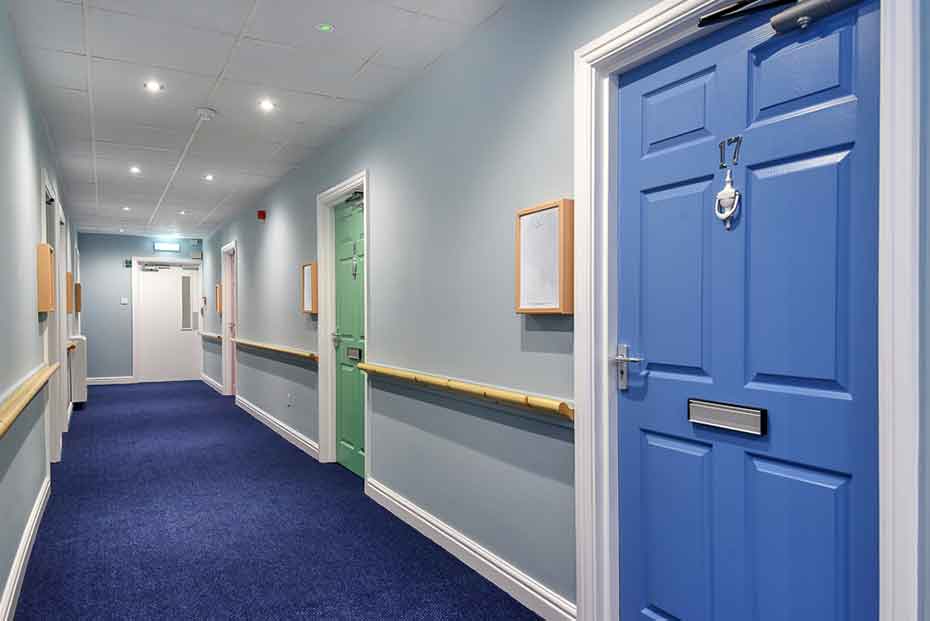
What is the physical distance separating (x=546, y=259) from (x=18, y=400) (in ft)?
7.28

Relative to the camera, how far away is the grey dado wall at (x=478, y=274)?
2328mm

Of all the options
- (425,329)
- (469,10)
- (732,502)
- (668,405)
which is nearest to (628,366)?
(668,405)

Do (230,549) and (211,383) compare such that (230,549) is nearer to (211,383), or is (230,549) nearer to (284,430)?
(284,430)

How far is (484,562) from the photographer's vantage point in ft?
9.05

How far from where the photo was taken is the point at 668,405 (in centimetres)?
192

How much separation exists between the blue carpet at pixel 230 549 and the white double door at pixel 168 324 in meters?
5.66

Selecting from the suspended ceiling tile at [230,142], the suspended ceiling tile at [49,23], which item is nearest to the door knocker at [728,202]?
the suspended ceiling tile at [49,23]

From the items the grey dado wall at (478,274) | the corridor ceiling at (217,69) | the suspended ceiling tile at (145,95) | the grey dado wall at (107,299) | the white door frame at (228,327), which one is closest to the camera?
the grey dado wall at (478,274)

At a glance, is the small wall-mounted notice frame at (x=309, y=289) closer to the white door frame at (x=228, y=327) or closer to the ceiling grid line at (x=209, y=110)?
the ceiling grid line at (x=209, y=110)

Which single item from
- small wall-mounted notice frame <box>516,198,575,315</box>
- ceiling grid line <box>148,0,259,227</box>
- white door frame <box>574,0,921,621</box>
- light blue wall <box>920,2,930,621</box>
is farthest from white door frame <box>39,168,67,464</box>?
light blue wall <box>920,2,930,621</box>

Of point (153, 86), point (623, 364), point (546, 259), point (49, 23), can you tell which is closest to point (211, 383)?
point (153, 86)

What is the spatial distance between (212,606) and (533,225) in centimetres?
206

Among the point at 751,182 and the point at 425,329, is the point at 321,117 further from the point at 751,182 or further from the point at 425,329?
the point at 751,182

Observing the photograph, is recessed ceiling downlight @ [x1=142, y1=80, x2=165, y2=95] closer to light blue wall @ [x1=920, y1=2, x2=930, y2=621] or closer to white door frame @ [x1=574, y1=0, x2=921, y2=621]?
white door frame @ [x1=574, y1=0, x2=921, y2=621]
